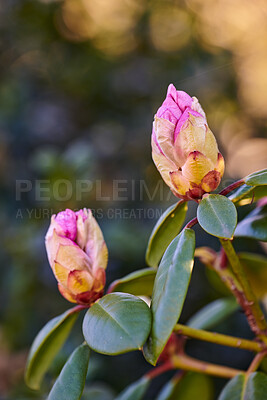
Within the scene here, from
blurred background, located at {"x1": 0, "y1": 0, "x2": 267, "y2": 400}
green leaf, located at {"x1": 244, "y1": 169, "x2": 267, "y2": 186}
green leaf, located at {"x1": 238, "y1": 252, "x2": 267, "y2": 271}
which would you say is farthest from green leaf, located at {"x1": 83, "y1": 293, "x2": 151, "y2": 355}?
blurred background, located at {"x1": 0, "y1": 0, "x2": 267, "y2": 400}

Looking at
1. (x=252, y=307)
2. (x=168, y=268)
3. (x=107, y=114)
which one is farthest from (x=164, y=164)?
(x=107, y=114)

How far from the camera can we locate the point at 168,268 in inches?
23.7

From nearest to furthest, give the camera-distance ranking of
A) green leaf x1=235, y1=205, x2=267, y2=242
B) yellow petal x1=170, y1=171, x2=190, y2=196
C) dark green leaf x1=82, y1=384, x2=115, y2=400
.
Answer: yellow petal x1=170, y1=171, x2=190, y2=196
green leaf x1=235, y1=205, x2=267, y2=242
dark green leaf x1=82, y1=384, x2=115, y2=400

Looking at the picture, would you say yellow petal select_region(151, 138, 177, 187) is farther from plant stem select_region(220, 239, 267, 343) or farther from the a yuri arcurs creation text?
plant stem select_region(220, 239, 267, 343)

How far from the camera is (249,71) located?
284 cm

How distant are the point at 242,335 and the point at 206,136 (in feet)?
3.98

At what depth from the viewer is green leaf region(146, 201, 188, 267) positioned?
0.72 meters

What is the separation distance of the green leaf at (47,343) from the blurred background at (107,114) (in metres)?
0.91

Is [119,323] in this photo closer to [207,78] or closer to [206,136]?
[206,136]

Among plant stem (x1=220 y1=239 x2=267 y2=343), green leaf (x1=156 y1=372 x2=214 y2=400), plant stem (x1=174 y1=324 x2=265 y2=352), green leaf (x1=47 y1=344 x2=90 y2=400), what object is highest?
plant stem (x1=220 y1=239 x2=267 y2=343)

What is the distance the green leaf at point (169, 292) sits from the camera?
552 mm

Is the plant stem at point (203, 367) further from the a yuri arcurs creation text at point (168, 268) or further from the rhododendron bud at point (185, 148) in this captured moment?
the rhododendron bud at point (185, 148)

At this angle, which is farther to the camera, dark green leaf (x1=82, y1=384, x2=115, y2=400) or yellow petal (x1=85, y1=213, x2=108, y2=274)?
dark green leaf (x1=82, y1=384, x2=115, y2=400)

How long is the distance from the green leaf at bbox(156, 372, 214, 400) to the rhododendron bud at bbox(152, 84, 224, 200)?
509 mm
